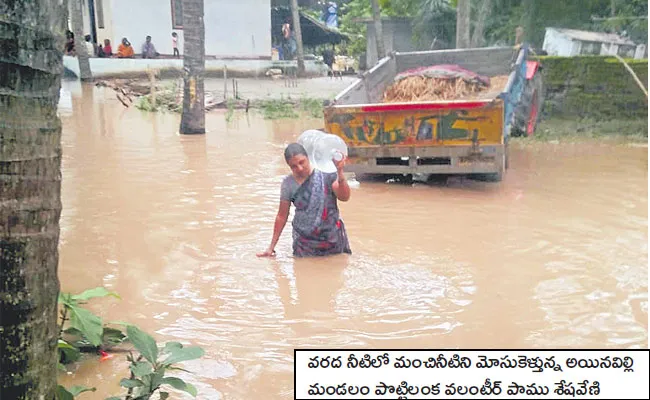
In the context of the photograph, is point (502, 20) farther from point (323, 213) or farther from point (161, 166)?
point (323, 213)

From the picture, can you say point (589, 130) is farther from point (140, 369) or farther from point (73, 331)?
point (140, 369)

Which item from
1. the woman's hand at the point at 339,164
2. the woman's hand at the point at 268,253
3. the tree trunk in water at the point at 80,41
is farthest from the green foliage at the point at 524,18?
the woman's hand at the point at 339,164

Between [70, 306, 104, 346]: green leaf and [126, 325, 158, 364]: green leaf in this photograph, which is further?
[70, 306, 104, 346]: green leaf

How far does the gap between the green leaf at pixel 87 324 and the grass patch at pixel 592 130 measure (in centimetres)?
998

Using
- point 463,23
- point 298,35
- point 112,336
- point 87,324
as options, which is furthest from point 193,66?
point 298,35

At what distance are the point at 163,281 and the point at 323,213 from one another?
122cm

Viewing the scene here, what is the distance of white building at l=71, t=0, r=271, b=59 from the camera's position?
21.4 meters

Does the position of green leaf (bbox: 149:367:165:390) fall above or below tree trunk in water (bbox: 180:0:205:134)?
below

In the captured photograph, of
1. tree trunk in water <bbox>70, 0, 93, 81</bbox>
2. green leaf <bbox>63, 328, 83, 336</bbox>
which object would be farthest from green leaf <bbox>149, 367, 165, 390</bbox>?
tree trunk in water <bbox>70, 0, 93, 81</bbox>

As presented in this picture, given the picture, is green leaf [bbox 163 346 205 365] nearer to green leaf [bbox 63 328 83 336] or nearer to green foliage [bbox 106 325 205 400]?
green foliage [bbox 106 325 205 400]

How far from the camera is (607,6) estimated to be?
17.6 metres

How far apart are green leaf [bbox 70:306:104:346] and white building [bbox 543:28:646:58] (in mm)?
13710

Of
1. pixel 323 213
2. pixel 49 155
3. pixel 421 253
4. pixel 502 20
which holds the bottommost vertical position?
pixel 421 253

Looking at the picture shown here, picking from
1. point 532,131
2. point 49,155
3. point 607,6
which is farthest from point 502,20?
point 49,155
